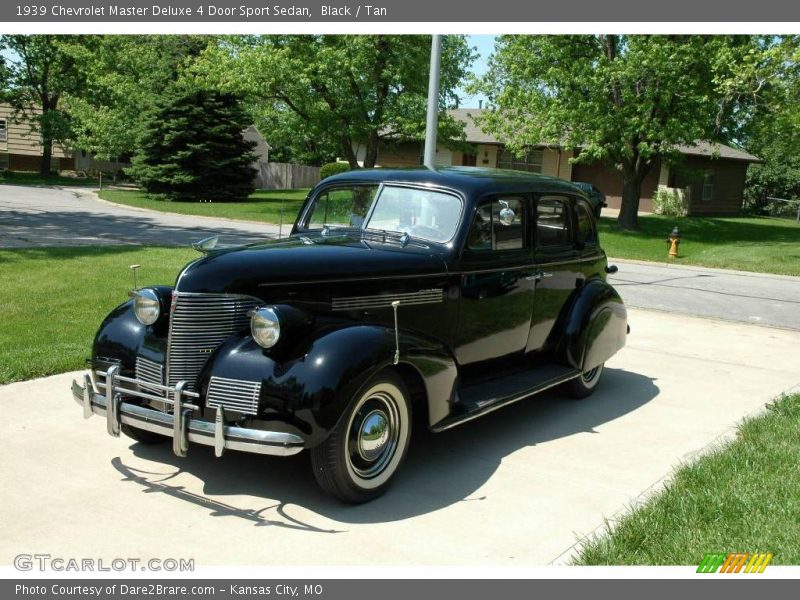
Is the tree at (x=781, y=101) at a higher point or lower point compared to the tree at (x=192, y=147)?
higher

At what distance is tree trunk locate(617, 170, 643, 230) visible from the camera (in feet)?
80.9

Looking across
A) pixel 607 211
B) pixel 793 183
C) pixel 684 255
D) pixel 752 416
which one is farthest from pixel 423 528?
pixel 793 183

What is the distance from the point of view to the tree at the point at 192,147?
30.2 meters

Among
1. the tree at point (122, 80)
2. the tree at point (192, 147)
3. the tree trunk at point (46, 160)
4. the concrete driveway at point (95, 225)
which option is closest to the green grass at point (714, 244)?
the concrete driveway at point (95, 225)

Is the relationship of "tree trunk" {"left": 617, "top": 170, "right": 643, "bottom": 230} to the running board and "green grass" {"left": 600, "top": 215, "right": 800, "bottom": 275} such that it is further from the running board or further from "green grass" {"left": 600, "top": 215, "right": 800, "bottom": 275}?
the running board

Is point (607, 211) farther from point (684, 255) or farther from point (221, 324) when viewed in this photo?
point (221, 324)

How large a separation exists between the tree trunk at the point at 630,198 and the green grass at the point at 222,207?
10.8 meters

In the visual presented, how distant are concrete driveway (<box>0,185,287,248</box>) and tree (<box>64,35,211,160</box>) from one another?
636 centimetres

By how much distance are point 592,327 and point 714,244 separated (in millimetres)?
19390

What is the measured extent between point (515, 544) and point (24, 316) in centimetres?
651

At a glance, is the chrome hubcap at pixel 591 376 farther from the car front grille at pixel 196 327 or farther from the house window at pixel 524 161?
the house window at pixel 524 161

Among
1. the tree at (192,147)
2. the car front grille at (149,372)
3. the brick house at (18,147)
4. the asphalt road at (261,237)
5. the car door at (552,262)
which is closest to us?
the car front grille at (149,372)

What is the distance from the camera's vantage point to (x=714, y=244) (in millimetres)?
23969

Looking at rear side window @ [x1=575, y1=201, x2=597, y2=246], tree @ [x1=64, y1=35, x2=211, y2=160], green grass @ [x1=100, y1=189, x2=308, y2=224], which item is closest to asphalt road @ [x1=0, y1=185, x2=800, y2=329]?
green grass @ [x1=100, y1=189, x2=308, y2=224]
